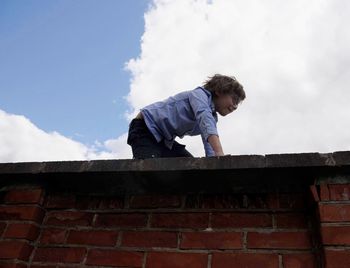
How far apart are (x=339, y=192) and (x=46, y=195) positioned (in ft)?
4.30

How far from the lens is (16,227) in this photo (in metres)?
1.58

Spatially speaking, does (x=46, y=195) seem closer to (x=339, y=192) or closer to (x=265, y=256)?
(x=265, y=256)

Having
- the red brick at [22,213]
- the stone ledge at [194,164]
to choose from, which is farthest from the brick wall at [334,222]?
the red brick at [22,213]

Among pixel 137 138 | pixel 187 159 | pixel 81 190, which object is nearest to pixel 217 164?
pixel 187 159

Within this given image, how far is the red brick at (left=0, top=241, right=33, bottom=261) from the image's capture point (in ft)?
4.94

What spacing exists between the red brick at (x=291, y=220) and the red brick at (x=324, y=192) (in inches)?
5.0

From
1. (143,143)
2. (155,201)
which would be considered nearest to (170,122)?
(143,143)

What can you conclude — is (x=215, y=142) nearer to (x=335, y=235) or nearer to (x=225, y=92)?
(x=225, y=92)

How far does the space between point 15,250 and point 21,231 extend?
8 centimetres

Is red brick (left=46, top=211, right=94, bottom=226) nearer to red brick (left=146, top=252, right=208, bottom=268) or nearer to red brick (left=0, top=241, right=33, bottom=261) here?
red brick (left=0, top=241, right=33, bottom=261)

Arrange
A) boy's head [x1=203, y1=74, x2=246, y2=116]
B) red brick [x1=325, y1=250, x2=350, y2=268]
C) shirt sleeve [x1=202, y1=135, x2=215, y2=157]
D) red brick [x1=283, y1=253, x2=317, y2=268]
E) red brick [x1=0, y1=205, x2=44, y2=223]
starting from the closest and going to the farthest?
red brick [x1=325, y1=250, x2=350, y2=268] → red brick [x1=283, y1=253, x2=317, y2=268] → red brick [x1=0, y1=205, x2=44, y2=223] → shirt sleeve [x1=202, y1=135, x2=215, y2=157] → boy's head [x1=203, y1=74, x2=246, y2=116]

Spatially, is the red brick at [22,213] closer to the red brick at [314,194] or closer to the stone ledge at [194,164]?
the stone ledge at [194,164]

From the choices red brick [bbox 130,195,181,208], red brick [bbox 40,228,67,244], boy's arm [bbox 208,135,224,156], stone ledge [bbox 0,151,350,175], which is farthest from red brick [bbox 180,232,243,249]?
boy's arm [bbox 208,135,224,156]

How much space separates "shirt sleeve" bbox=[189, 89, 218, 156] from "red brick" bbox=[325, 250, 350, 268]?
1045 mm
